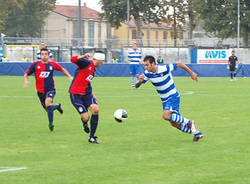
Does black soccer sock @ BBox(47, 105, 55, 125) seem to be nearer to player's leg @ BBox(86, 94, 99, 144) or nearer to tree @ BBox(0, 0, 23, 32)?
player's leg @ BBox(86, 94, 99, 144)

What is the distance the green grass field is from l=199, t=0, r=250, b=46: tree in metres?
50.3

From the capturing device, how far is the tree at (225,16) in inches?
2677

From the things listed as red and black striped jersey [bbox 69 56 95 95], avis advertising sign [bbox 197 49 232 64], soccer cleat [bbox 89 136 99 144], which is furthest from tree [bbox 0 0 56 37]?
soccer cleat [bbox 89 136 99 144]

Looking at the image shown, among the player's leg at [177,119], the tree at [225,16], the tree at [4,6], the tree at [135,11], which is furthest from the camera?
the tree at [4,6]

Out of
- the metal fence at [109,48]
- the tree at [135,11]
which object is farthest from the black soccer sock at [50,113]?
the tree at [135,11]

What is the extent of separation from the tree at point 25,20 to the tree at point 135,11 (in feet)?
55.3

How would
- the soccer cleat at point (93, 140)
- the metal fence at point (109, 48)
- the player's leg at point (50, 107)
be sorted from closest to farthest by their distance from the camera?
1. the soccer cleat at point (93, 140)
2. the player's leg at point (50, 107)
3. the metal fence at point (109, 48)

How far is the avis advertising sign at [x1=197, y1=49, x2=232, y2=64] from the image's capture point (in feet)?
183

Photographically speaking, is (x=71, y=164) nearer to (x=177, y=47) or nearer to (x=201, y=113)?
(x=201, y=113)

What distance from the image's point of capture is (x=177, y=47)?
195 feet

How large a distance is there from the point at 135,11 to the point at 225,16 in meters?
13.9

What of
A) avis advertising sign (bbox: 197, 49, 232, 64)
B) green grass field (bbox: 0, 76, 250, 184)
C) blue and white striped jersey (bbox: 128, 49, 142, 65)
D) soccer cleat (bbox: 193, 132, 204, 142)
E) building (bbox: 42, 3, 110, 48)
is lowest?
green grass field (bbox: 0, 76, 250, 184)

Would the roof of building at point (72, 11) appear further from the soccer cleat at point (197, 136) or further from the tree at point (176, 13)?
the soccer cleat at point (197, 136)

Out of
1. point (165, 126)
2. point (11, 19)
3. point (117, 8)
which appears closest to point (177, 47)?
point (117, 8)
